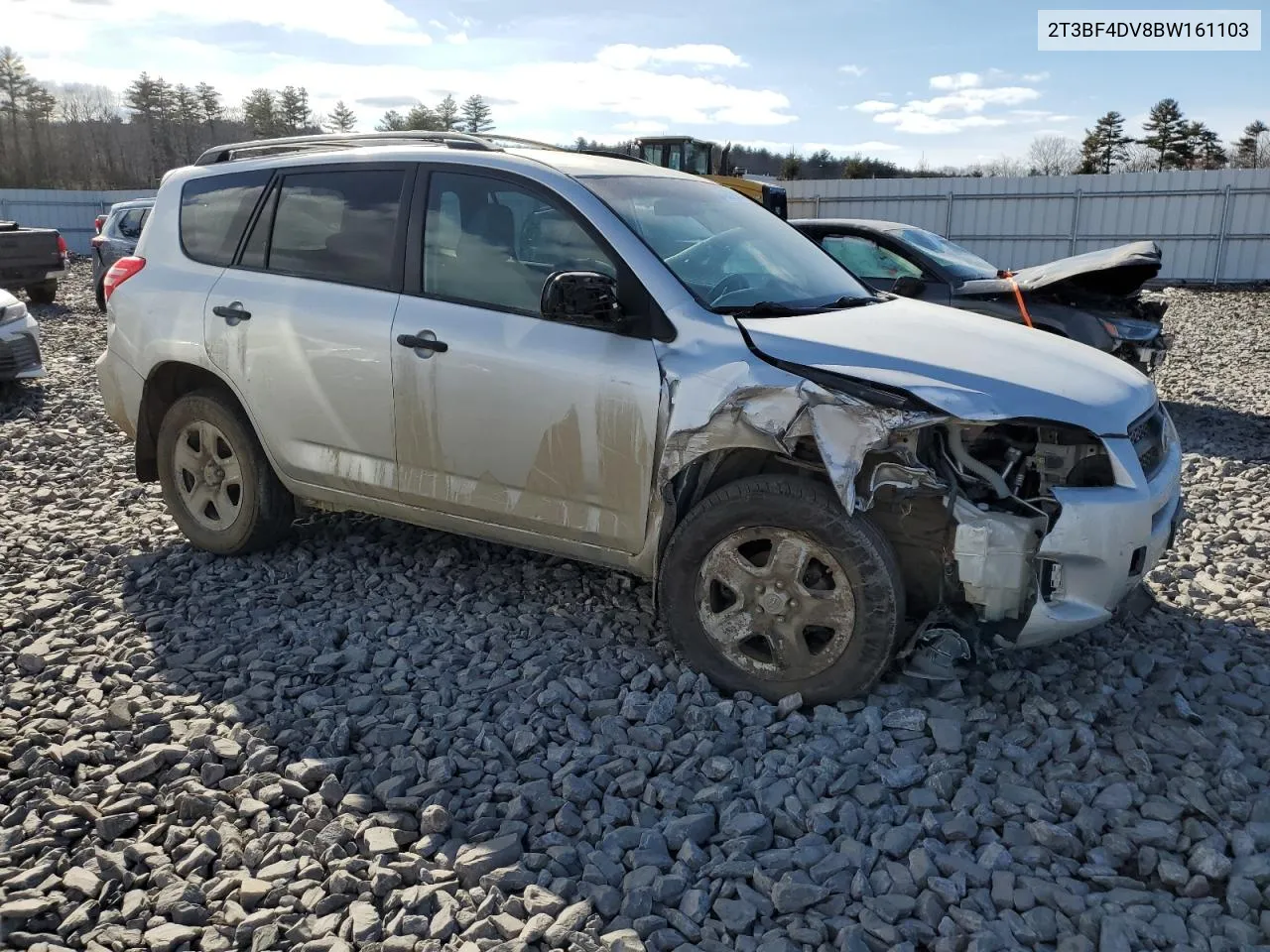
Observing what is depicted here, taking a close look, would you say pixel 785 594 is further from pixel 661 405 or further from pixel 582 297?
pixel 582 297

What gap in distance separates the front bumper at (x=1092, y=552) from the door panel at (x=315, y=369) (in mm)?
2675

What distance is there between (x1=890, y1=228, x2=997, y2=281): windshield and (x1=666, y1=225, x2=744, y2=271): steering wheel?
4690 mm

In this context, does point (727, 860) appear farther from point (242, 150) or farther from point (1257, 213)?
point (1257, 213)

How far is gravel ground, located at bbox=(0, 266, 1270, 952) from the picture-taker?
2.55 meters

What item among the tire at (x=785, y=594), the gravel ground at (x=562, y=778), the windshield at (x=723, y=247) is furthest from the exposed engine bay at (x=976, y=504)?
the windshield at (x=723, y=247)

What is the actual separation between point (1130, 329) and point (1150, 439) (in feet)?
15.9

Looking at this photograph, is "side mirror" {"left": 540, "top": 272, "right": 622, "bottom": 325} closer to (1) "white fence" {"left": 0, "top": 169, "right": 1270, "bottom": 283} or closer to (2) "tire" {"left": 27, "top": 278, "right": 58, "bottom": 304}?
(2) "tire" {"left": 27, "top": 278, "right": 58, "bottom": 304}

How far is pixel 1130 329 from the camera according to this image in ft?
26.3

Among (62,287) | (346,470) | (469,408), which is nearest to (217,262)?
(346,470)

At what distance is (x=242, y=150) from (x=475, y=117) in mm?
63011

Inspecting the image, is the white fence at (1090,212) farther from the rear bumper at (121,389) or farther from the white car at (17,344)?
the rear bumper at (121,389)

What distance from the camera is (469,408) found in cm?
399

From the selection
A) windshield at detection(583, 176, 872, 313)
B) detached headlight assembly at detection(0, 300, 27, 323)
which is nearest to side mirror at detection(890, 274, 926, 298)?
windshield at detection(583, 176, 872, 313)

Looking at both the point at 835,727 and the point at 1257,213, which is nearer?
the point at 835,727
